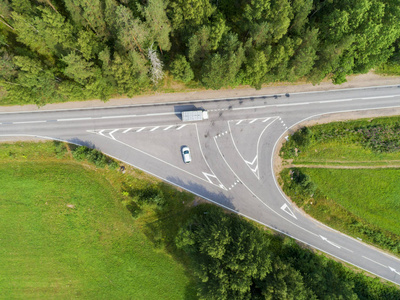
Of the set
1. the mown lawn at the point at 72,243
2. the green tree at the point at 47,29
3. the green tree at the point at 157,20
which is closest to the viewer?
the green tree at the point at 157,20

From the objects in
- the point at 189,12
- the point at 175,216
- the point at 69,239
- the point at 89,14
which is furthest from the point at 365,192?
the point at 69,239

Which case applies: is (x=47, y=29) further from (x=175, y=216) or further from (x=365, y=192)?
(x=365, y=192)

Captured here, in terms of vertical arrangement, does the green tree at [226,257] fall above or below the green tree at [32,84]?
below

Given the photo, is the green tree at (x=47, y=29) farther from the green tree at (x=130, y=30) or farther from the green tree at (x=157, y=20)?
the green tree at (x=157, y=20)

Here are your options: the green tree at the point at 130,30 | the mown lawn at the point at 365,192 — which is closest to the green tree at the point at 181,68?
the green tree at the point at 130,30

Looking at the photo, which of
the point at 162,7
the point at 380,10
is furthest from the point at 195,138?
the point at 380,10

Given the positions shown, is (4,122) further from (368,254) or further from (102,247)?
(368,254)
